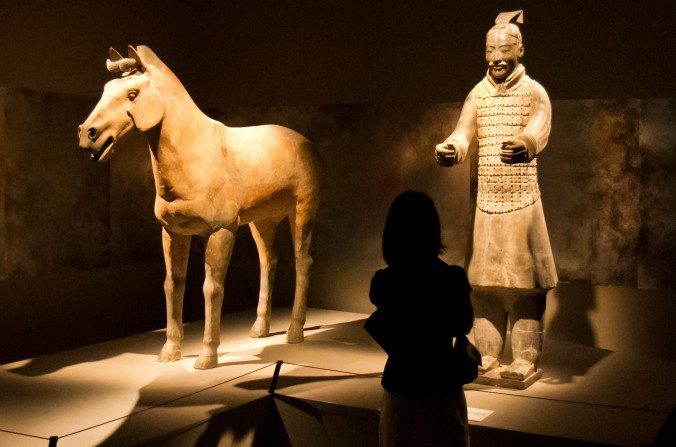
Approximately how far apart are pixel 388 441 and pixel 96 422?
1669mm

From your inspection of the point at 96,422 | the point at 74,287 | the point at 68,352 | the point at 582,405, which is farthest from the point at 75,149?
the point at 582,405

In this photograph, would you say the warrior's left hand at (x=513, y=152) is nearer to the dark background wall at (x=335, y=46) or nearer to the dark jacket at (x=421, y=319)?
the dark jacket at (x=421, y=319)

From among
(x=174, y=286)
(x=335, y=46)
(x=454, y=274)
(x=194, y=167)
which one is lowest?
(x=174, y=286)

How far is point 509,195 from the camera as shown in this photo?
197 inches

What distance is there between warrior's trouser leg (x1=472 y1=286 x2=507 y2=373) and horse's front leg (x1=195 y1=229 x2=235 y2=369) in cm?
151

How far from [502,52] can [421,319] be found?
2299 mm

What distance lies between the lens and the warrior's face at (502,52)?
4938 millimetres

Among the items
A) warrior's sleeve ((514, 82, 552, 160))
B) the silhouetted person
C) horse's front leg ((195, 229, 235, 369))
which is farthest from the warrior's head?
the silhouetted person

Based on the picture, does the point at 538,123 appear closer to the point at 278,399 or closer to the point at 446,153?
the point at 446,153

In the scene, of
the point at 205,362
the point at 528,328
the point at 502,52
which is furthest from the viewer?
the point at 205,362

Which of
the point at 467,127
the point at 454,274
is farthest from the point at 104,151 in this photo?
the point at 454,274

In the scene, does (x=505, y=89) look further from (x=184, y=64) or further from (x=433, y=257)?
(x=184, y=64)

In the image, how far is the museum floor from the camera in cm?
416

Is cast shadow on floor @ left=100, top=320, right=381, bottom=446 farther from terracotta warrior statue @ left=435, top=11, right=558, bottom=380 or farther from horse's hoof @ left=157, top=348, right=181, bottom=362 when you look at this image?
terracotta warrior statue @ left=435, top=11, right=558, bottom=380
